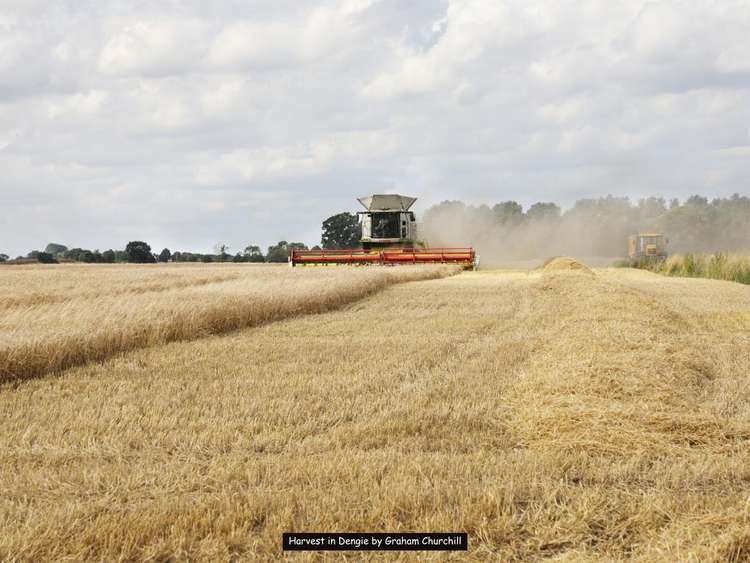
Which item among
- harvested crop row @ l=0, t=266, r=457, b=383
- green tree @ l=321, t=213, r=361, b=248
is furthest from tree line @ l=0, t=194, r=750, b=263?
harvested crop row @ l=0, t=266, r=457, b=383

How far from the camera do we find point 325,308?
56.0 feet

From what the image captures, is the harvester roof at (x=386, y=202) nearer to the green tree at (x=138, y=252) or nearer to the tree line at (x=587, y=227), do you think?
the tree line at (x=587, y=227)

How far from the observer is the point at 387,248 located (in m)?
36.8

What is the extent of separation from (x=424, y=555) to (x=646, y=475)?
197cm

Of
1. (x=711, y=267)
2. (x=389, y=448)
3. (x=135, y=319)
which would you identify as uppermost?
(x=135, y=319)

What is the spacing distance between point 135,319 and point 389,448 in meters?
6.71

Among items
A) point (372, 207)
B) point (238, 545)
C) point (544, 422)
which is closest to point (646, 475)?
point (544, 422)

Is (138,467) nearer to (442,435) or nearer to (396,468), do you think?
(396,468)

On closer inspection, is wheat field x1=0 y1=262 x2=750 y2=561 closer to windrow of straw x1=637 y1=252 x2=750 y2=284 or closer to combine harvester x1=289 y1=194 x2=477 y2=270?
windrow of straw x1=637 y1=252 x2=750 y2=284

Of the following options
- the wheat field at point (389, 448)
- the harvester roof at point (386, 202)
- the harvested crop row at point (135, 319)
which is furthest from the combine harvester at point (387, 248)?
the wheat field at point (389, 448)

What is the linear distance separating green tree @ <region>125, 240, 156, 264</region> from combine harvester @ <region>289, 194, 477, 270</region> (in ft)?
93.7

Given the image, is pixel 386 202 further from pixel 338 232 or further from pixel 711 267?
pixel 338 232

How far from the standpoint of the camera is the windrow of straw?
28719mm

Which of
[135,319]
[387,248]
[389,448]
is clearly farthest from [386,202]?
[389,448]
